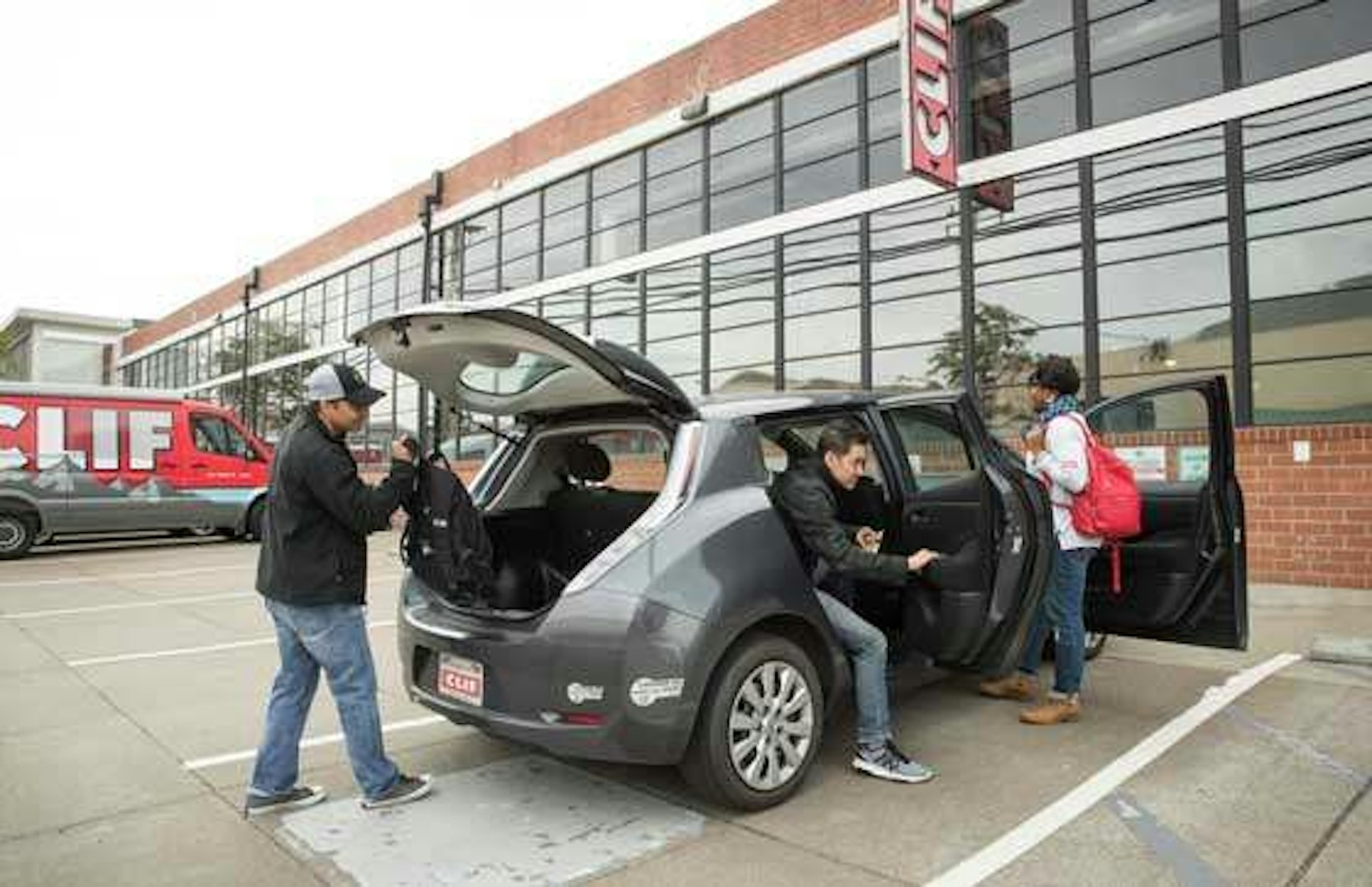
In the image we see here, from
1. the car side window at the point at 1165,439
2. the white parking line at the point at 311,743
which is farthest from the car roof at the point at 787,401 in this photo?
the car side window at the point at 1165,439

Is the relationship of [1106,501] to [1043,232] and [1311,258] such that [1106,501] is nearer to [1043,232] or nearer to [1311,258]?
[1311,258]

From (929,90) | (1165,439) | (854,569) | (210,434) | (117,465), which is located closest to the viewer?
(854,569)

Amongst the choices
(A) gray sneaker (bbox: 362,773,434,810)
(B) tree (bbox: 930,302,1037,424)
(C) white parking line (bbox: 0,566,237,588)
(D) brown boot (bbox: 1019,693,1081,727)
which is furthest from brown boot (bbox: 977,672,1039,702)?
(C) white parking line (bbox: 0,566,237,588)

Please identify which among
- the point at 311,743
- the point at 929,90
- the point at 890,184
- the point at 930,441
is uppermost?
the point at 929,90

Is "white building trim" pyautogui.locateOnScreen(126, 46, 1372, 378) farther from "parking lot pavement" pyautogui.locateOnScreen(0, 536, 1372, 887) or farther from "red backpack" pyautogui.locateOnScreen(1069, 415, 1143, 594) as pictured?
"red backpack" pyautogui.locateOnScreen(1069, 415, 1143, 594)

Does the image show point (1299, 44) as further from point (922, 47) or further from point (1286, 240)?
point (922, 47)

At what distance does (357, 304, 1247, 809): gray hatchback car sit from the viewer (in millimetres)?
3189

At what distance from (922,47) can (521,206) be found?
1077 cm

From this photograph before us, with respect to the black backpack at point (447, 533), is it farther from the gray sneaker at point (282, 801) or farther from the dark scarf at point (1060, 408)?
the dark scarf at point (1060, 408)

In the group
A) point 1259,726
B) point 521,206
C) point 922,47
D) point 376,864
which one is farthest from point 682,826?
point 521,206

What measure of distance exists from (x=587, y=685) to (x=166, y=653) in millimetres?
4802

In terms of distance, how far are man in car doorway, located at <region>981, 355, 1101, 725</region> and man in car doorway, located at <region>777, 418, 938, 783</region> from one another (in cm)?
96

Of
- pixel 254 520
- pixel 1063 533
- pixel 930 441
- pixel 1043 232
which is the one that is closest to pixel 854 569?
pixel 930 441

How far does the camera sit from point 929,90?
34.7 ft
